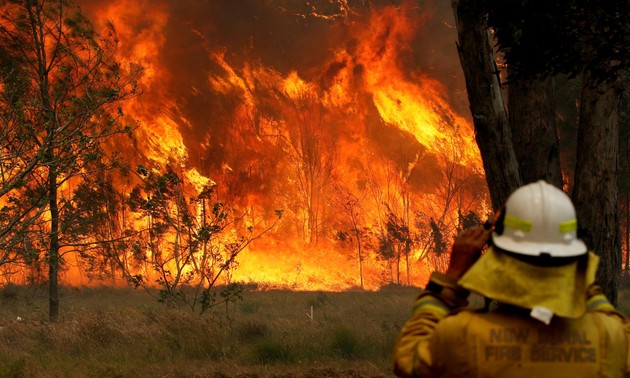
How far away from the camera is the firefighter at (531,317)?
6.23 feet

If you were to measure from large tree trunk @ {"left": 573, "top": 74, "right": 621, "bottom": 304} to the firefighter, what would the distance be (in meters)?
5.24

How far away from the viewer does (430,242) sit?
37250 millimetres

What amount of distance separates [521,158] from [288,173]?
3512 cm

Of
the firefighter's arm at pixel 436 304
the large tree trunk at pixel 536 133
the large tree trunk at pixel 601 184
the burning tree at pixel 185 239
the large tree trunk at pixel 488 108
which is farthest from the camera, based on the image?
the burning tree at pixel 185 239

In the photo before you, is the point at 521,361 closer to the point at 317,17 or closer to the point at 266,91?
the point at 266,91

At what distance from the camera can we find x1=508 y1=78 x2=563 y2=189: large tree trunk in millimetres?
6754

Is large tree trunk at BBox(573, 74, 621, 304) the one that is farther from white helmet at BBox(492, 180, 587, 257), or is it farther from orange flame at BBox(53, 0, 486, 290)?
orange flame at BBox(53, 0, 486, 290)

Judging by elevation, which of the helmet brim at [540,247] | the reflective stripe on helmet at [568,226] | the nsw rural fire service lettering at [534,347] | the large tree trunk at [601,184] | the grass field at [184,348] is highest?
the large tree trunk at [601,184]

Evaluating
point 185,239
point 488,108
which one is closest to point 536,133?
point 488,108

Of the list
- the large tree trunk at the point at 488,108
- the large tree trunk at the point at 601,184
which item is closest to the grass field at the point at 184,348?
the large tree trunk at the point at 601,184

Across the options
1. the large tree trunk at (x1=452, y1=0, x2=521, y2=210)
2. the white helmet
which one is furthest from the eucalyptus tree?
the white helmet

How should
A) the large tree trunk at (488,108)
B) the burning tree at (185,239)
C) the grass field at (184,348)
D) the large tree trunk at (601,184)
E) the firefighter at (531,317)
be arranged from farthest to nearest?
1. the burning tree at (185,239)
2. the grass field at (184,348)
3. the large tree trunk at (601,184)
4. the large tree trunk at (488,108)
5. the firefighter at (531,317)

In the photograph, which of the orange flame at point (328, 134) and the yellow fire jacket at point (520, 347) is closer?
the yellow fire jacket at point (520, 347)

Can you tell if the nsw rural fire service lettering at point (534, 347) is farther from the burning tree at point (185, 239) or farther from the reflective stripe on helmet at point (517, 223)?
the burning tree at point (185, 239)
